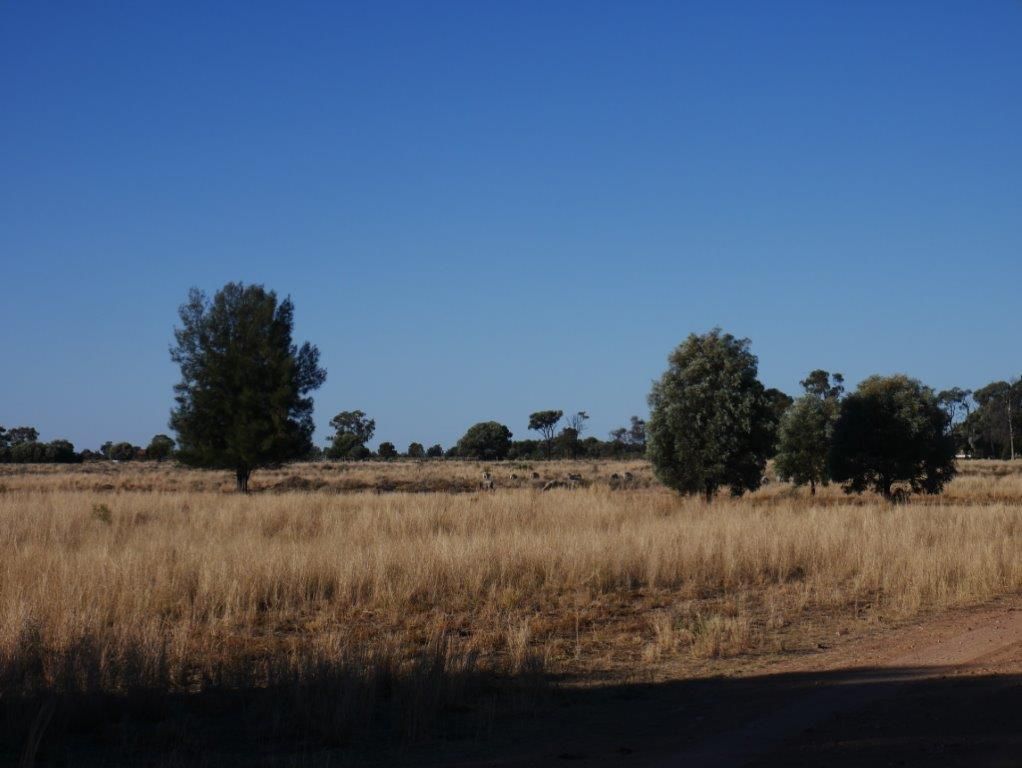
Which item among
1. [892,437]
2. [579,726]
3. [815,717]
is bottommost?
[579,726]

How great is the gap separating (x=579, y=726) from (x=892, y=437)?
77.6 ft

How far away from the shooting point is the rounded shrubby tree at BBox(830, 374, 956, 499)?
91.6ft

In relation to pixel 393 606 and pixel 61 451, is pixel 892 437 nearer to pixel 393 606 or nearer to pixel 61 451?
pixel 393 606

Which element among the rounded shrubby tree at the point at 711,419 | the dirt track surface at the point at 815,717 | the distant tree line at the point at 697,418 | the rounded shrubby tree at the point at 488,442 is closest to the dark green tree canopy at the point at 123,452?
the rounded shrubby tree at the point at 488,442

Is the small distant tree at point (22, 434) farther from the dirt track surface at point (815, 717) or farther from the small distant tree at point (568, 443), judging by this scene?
the dirt track surface at point (815, 717)

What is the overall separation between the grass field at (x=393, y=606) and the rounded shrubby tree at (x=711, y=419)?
4967 millimetres

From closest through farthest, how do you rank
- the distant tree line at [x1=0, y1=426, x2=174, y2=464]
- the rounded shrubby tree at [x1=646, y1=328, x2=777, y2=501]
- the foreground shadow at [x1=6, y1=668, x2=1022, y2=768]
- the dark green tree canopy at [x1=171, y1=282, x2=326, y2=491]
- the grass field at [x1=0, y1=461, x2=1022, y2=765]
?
the foreground shadow at [x1=6, y1=668, x2=1022, y2=768] < the grass field at [x1=0, y1=461, x2=1022, y2=765] < the rounded shrubby tree at [x1=646, y1=328, x2=777, y2=501] < the dark green tree canopy at [x1=171, y1=282, x2=326, y2=491] < the distant tree line at [x1=0, y1=426, x2=174, y2=464]

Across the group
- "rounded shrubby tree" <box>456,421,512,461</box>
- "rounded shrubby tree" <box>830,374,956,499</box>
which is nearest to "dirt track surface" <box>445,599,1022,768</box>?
"rounded shrubby tree" <box>830,374,956,499</box>

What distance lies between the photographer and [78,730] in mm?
7121

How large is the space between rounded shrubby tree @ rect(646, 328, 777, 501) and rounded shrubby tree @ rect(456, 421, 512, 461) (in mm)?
79038

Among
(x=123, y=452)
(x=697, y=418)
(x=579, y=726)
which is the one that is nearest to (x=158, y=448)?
(x=123, y=452)

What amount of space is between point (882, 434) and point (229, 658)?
23500 millimetres

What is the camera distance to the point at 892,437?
2811 centimetres

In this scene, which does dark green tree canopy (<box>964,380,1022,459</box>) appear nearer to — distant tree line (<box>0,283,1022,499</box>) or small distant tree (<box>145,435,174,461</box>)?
distant tree line (<box>0,283,1022,499</box>)
